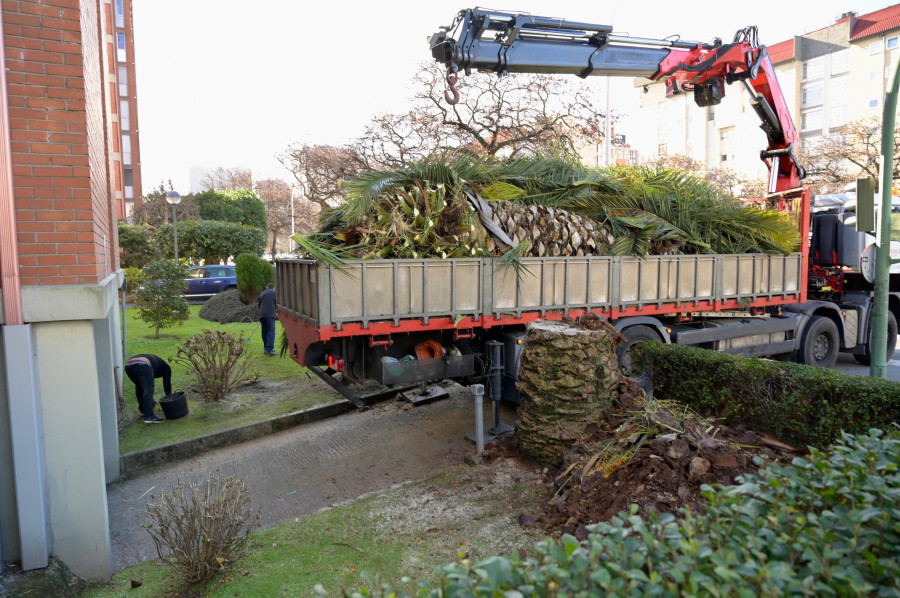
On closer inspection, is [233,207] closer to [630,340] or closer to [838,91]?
[630,340]

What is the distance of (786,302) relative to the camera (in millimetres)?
9594

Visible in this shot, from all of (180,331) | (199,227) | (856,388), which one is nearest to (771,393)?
(856,388)

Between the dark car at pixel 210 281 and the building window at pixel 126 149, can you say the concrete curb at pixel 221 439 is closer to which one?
the dark car at pixel 210 281

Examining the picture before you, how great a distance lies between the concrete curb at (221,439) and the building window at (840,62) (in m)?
52.3

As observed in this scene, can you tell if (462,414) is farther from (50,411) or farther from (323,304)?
(50,411)

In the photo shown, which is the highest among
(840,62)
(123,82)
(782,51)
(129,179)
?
(782,51)

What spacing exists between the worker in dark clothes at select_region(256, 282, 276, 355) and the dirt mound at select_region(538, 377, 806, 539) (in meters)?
7.88

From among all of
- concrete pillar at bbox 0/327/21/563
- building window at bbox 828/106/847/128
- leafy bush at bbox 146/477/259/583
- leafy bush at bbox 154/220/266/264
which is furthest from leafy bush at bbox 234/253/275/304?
building window at bbox 828/106/847/128

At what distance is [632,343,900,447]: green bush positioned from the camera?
5.23 meters

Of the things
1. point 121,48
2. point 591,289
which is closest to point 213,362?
point 591,289

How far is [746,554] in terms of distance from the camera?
177cm

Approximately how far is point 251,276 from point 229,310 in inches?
47.0

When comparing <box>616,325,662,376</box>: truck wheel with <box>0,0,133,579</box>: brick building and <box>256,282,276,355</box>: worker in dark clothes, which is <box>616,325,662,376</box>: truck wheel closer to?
<box>0,0,133,579</box>: brick building

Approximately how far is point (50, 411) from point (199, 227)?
2253 centimetres
